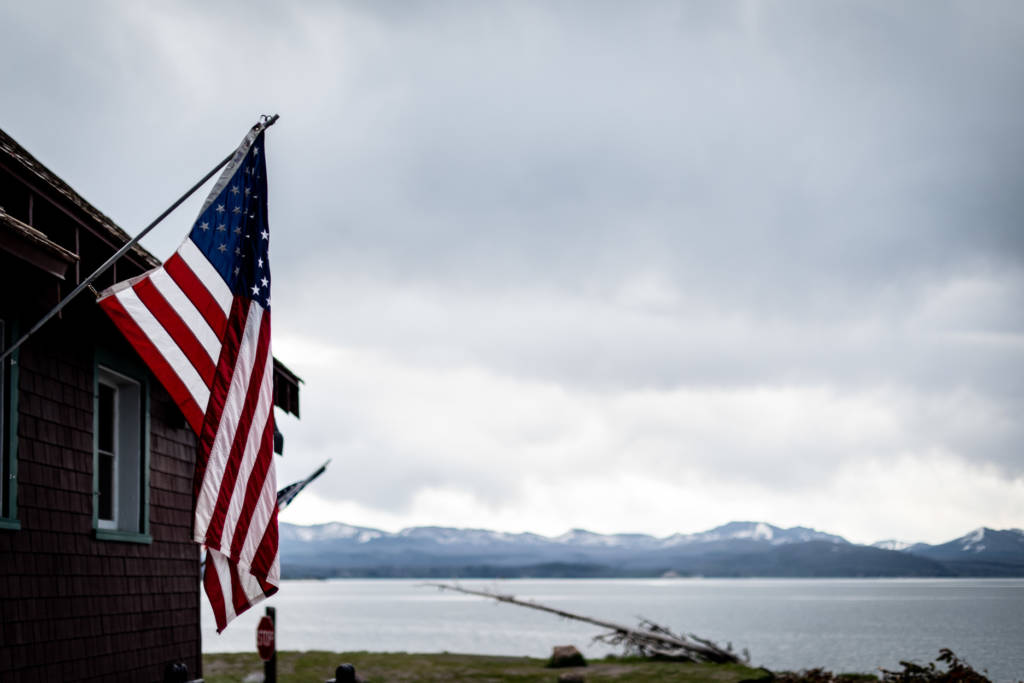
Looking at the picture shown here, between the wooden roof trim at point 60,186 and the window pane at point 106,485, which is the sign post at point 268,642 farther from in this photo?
the wooden roof trim at point 60,186

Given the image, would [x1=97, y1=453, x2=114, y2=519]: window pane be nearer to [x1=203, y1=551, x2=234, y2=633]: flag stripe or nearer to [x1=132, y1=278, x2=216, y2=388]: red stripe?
[x1=203, y1=551, x2=234, y2=633]: flag stripe

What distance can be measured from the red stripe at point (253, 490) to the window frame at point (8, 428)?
2360 millimetres

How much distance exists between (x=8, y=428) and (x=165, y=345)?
257cm

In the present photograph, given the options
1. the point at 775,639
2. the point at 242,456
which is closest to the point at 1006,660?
the point at 775,639

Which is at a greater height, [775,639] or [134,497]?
[134,497]

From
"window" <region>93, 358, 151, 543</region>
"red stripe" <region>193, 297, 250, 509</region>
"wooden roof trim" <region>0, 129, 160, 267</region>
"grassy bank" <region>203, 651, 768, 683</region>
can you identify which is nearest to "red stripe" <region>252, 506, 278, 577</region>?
"red stripe" <region>193, 297, 250, 509</region>

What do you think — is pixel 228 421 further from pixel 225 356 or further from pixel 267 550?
pixel 267 550

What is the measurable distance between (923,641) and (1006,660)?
18.6 m

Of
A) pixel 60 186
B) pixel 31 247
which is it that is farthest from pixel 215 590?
pixel 60 186

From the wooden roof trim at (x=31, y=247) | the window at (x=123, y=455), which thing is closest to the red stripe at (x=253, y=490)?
the wooden roof trim at (x=31, y=247)

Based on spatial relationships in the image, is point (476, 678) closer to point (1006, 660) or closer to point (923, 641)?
point (1006, 660)

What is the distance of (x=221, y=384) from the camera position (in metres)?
7.54

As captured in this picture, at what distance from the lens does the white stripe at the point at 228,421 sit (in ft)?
24.0

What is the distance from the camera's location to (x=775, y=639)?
56.2 m
